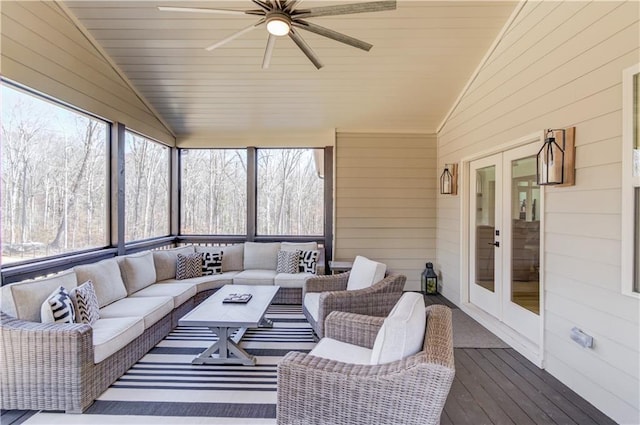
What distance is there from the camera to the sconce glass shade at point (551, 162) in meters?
2.65

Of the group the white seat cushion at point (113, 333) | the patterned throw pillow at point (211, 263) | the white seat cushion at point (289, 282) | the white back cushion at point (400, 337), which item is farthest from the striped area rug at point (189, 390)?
the patterned throw pillow at point (211, 263)

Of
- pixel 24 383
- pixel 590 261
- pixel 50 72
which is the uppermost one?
pixel 50 72

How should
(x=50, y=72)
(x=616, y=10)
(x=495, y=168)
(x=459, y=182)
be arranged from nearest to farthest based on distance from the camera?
(x=616, y=10), (x=50, y=72), (x=495, y=168), (x=459, y=182)

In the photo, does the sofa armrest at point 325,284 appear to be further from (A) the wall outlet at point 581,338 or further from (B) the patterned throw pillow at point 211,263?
(A) the wall outlet at point 581,338

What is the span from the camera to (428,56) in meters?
4.04

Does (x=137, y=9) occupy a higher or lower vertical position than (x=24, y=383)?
higher

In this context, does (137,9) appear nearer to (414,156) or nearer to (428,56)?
(428,56)

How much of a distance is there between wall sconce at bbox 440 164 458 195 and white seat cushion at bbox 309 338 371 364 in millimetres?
3354

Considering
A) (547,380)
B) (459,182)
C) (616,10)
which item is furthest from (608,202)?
(459,182)

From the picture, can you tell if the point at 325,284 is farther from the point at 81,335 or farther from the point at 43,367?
the point at 43,367

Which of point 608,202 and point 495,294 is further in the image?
point 495,294

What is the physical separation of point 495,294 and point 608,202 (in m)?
1.98

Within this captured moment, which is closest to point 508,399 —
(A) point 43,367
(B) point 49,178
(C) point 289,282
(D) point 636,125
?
(D) point 636,125

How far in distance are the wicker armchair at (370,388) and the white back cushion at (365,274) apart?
53.8 inches
